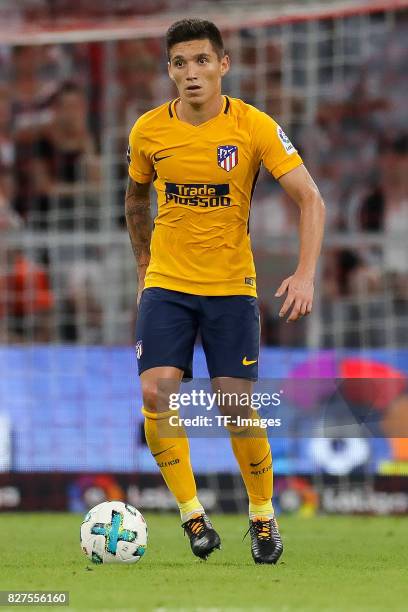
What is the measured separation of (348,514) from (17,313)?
130 inches

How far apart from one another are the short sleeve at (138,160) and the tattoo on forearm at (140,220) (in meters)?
0.08

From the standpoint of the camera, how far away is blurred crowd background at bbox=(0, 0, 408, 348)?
473 inches

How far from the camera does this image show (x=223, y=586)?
5.86 metres

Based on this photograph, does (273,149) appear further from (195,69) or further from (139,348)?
(139,348)

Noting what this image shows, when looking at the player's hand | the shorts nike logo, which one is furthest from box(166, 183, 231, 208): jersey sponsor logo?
the shorts nike logo

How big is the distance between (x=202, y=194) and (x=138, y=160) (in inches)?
15.9

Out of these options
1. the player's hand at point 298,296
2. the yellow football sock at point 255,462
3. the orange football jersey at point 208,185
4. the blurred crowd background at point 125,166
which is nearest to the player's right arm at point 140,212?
the orange football jersey at point 208,185

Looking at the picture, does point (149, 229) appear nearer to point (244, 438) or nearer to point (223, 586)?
point (244, 438)

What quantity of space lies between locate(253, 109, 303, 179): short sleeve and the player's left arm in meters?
0.04

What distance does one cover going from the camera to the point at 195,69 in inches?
264

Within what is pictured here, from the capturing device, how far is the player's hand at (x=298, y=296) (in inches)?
251

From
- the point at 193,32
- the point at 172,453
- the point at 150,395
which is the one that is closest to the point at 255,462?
the point at 172,453

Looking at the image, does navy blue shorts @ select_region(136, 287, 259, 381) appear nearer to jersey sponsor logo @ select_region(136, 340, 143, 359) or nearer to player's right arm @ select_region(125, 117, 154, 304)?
jersey sponsor logo @ select_region(136, 340, 143, 359)

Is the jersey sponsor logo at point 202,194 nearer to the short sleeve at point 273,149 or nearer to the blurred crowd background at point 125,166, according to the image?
the short sleeve at point 273,149
